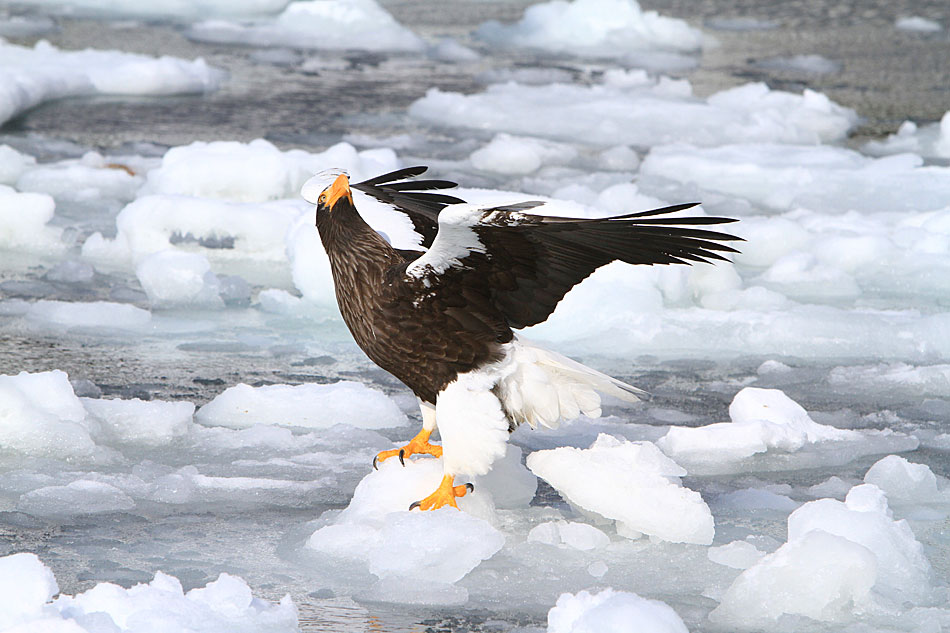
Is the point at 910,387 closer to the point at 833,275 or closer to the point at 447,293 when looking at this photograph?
the point at 833,275

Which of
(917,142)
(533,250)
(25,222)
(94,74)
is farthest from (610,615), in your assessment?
(94,74)

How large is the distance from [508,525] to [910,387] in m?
1.92

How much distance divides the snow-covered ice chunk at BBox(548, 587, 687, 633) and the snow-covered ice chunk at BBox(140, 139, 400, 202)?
14.4 ft

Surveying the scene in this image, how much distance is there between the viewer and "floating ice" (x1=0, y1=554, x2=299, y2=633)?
2338 mm

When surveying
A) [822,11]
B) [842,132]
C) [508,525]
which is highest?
[822,11]

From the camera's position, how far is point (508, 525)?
325cm

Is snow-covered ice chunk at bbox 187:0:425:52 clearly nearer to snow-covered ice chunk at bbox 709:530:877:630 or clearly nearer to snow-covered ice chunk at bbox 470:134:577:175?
snow-covered ice chunk at bbox 470:134:577:175

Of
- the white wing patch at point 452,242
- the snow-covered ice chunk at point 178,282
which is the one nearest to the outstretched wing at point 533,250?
the white wing patch at point 452,242

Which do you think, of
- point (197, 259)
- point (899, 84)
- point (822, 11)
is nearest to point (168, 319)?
point (197, 259)

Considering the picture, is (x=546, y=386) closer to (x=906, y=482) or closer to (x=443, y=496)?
(x=443, y=496)

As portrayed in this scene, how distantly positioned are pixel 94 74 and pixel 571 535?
846cm

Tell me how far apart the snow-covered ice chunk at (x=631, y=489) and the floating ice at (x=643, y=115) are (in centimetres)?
606

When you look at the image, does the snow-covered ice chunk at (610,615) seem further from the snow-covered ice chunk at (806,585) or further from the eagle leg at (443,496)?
the eagle leg at (443,496)

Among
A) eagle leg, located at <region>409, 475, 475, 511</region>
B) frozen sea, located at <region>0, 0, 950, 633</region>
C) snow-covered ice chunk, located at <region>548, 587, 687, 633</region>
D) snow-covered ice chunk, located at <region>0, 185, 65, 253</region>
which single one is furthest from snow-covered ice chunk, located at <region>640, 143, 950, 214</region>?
snow-covered ice chunk, located at <region>548, 587, 687, 633</region>
